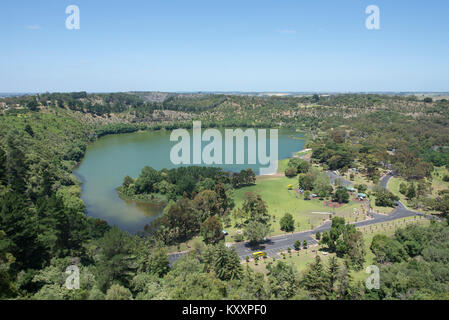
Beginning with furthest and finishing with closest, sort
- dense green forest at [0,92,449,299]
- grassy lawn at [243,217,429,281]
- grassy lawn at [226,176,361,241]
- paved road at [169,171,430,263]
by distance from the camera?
grassy lawn at [226,176,361,241] < paved road at [169,171,430,263] < grassy lawn at [243,217,429,281] < dense green forest at [0,92,449,299]

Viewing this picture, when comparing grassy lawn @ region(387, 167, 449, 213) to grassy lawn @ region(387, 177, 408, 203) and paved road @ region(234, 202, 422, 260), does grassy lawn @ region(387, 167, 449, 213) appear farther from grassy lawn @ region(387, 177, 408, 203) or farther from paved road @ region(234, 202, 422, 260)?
paved road @ region(234, 202, 422, 260)

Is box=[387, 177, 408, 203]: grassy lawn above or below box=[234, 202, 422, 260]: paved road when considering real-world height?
above

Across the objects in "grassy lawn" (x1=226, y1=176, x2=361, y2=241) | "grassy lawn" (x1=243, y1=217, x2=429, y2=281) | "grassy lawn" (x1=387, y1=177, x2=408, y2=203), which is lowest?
"grassy lawn" (x1=243, y1=217, x2=429, y2=281)

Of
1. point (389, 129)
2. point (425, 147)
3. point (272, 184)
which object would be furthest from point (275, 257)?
point (389, 129)

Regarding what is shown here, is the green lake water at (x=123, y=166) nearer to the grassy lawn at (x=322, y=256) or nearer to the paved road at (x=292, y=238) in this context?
the paved road at (x=292, y=238)

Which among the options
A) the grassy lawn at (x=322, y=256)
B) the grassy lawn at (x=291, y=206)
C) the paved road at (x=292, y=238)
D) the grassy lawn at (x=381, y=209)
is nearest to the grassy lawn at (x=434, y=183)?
the grassy lawn at (x=381, y=209)

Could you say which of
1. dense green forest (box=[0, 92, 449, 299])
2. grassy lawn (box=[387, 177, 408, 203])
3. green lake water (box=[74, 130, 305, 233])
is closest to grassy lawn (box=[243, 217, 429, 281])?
dense green forest (box=[0, 92, 449, 299])

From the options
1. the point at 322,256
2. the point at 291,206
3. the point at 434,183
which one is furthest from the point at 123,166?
the point at 434,183
